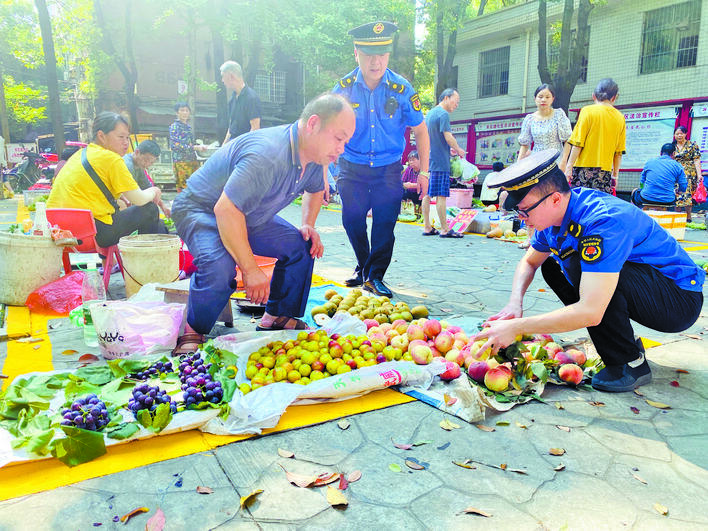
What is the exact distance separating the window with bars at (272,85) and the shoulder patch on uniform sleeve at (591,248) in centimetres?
3228

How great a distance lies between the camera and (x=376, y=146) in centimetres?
507

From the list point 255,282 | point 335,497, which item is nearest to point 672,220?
point 255,282

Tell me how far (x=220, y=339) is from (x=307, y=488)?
1.59 m

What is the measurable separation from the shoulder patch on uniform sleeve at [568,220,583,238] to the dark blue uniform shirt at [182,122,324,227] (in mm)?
1658

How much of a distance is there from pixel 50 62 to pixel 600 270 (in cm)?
1958

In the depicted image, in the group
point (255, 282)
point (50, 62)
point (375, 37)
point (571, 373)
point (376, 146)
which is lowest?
point (571, 373)

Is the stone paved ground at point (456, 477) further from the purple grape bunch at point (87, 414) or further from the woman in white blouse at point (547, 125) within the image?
the woman in white blouse at point (547, 125)

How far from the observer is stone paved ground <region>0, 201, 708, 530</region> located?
6.24 feet

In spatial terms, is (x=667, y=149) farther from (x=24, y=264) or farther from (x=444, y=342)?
(x=24, y=264)

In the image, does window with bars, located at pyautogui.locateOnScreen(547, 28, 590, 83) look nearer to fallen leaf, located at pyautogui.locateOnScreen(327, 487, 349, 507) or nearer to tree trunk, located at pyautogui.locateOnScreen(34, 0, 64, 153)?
tree trunk, located at pyautogui.locateOnScreen(34, 0, 64, 153)

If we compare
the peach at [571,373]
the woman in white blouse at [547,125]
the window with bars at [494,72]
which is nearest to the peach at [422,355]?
the peach at [571,373]

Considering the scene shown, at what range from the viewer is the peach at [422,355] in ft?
10.6

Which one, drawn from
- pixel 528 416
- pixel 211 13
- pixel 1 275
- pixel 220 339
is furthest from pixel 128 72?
pixel 528 416

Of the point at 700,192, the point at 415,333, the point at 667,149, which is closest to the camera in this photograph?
the point at 415,333
